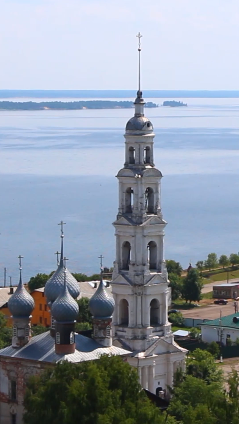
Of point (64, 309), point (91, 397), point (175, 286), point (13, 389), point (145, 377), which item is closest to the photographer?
point (91, 397)

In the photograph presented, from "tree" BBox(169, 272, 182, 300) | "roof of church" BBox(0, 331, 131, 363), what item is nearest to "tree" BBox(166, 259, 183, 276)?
"tree" BBox(169, 272, 182, 300)

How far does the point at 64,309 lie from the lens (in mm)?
23578

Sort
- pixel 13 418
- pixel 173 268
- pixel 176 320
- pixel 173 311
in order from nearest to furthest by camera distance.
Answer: pixel 13 418 < pixel 176 320 < pixel 173 311 < pixel 173 268

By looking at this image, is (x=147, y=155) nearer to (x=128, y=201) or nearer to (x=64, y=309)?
(x=128, y=201)

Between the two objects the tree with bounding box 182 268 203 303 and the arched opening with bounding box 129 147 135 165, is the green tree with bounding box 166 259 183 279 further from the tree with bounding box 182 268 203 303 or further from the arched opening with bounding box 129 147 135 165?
the arched opening with bounding box 129 147 135 165

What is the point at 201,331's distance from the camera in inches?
1521

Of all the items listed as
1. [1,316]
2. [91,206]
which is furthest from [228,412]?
[91,206]

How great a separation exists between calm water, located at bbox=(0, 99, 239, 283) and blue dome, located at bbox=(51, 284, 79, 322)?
30293 mm

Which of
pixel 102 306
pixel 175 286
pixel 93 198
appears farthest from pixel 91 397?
pixel 93 198

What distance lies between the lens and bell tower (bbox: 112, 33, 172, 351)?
87.4 feet

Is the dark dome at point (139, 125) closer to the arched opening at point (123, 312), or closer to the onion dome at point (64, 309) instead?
the arched opening at point (123, 312)

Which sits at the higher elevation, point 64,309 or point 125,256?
point 125,256

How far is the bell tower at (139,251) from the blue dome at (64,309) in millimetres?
3147

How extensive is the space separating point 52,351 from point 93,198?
2409 inches
